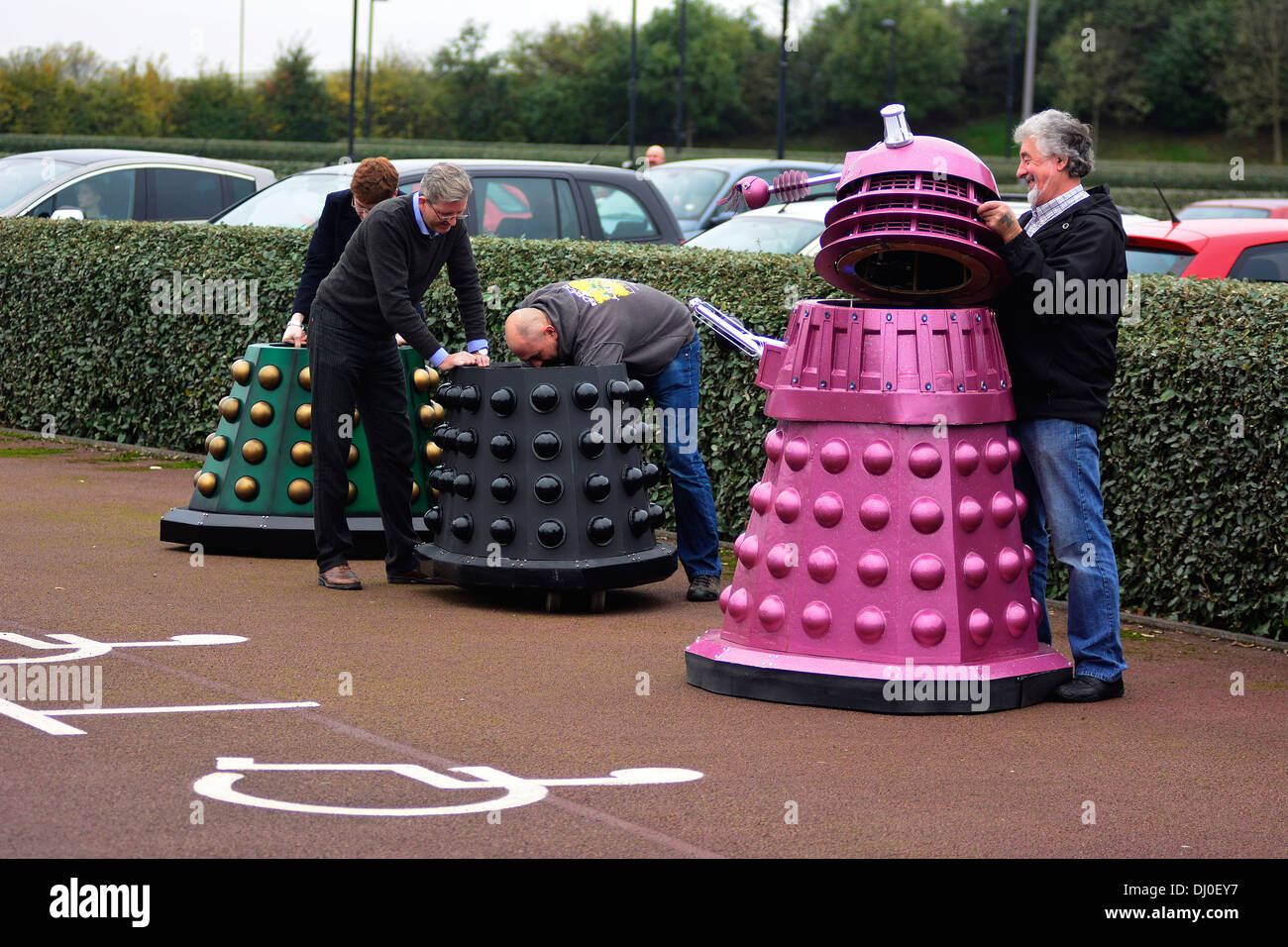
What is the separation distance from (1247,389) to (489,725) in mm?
3259

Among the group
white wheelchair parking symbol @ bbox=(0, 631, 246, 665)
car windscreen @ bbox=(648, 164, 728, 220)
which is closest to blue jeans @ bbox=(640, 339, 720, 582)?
white wheelchair parking symbol @ bbox=(0, 631, 246, 665)

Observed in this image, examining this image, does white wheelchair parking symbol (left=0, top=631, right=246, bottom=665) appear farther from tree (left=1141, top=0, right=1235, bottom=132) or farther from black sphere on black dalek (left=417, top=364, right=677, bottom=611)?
tree (left=1141, top=0, right=1235, bottom=132)

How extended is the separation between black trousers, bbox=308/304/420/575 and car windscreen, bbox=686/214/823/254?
5.95 metres

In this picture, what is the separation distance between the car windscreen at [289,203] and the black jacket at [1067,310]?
8.13 m

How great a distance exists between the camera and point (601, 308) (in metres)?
7.11

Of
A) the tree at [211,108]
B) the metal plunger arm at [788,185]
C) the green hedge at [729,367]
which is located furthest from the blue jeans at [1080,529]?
the tree at [211,108]

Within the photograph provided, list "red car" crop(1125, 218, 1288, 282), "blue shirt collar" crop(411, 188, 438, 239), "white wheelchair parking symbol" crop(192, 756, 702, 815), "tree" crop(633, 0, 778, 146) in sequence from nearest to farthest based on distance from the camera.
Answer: "white wheelchair parking symbol" crop(192, 756, 702, 815), "blue shirt collar" crop(411, 188, 438, 239), "red car" crop(1125, 218, 1288, 282), "tree" crop(633, 0, 778, 146)

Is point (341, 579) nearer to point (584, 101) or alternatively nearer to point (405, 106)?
point (405, 106)

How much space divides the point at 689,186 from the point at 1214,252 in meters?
8.51

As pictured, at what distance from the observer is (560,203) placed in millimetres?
12570

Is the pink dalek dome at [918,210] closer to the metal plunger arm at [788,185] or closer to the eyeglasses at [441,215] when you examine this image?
the metal plunger arm at [788,185]

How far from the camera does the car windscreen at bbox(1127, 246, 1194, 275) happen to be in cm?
1022

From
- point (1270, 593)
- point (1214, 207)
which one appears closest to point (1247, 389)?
point (1270, 593)
